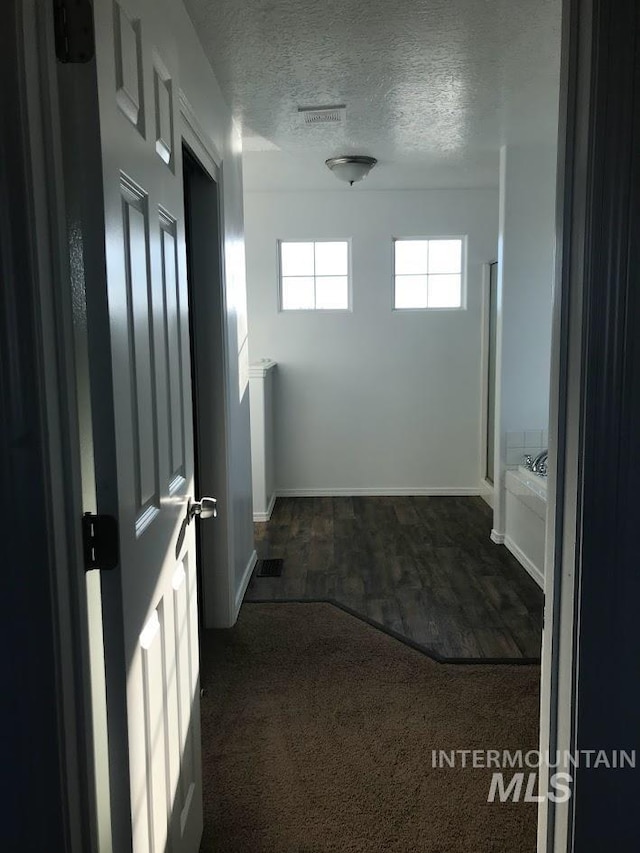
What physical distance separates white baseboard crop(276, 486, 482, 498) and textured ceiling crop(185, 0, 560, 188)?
2.79 metres

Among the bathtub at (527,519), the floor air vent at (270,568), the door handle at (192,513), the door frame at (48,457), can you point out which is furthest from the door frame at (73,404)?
the floor air vent at (270,568)

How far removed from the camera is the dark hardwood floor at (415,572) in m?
3.15

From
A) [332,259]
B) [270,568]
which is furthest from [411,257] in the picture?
[270,568]

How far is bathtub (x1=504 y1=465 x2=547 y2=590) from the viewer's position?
3.79 m

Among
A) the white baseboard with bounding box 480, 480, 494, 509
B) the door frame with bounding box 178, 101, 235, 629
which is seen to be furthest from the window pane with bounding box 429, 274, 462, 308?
the door frame with bounding box 178, 101, 235, 629

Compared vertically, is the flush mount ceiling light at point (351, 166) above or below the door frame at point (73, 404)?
above

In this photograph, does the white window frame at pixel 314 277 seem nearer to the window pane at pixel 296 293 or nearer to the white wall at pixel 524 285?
the window pane at pixel 296 293

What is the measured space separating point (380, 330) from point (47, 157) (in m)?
4.88

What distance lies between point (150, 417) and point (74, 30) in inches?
25.8

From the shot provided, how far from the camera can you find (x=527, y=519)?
4.02m

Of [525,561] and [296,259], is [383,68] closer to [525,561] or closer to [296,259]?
[525,561]

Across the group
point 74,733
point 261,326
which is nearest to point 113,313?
point 74,733

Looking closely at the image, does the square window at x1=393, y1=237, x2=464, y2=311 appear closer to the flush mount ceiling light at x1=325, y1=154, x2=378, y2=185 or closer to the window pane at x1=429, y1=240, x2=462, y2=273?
the window pane at x1=429, y1=240, x2=462, y2=273

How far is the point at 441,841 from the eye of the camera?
1.84 meters
